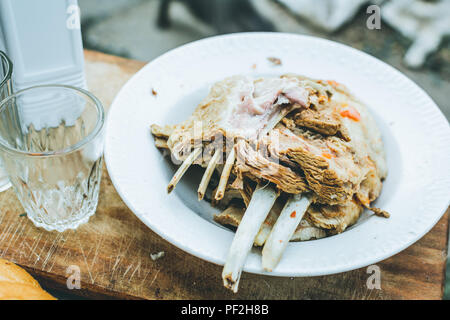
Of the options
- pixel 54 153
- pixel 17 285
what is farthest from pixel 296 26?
pixel 17 285

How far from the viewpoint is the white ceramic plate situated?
2.41ft

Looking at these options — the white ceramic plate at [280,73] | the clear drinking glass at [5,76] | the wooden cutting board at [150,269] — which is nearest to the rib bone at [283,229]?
the white ceramic plate at [280,73]

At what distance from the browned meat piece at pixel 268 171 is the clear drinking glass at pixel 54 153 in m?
0.26

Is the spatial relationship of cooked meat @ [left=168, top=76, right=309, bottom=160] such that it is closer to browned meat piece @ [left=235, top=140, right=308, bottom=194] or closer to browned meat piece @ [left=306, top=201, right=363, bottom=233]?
browned meat piece @ [left=235, top=140, right=308, bottom=194]

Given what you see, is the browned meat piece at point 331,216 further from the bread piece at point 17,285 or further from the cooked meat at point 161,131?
the bread piece at point 17,285

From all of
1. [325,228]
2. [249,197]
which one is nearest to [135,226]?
[249,197]

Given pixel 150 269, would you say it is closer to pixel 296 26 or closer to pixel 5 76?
pixel 5 76

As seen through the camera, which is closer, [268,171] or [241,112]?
[268,171]

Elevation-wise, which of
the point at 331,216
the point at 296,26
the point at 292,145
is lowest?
the point at 296,26

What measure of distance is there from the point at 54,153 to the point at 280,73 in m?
0.60

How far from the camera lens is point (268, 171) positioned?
73 centimetres

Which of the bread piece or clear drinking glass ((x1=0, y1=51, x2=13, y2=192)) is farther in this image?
clear drinking glass ((x1=0, y1=51, x2=13, y2=192))

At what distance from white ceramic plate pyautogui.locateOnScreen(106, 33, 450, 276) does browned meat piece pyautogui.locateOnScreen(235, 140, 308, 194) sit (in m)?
0.11

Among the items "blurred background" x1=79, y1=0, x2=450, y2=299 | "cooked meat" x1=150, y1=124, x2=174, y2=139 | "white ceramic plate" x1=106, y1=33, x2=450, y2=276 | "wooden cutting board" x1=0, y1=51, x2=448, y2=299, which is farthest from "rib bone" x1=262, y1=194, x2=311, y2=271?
"blurred background" x1=79, y1=0, x2=450, y2=299
